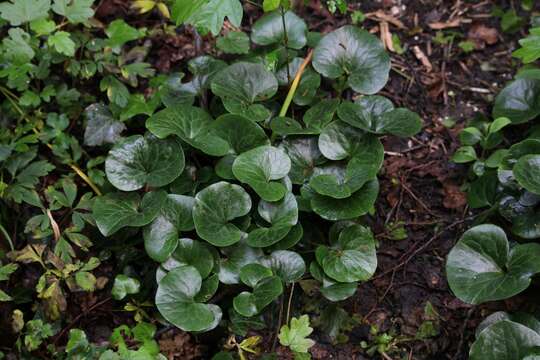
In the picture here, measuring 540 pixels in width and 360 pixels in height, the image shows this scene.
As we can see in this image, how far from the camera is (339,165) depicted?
2.46 m

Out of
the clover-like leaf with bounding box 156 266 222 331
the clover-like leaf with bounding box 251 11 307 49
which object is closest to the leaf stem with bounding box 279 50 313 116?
the clover-like leaf with bounding box 251 11 307 49

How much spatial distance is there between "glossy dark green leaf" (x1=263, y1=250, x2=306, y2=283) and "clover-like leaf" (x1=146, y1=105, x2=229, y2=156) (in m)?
0.47

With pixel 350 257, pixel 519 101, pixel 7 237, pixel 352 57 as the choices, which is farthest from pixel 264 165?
pixel 519 101

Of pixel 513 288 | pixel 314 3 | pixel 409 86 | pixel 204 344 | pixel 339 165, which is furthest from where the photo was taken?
pixel 314 3

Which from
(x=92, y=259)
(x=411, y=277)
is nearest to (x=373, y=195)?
(x=411, y=277)

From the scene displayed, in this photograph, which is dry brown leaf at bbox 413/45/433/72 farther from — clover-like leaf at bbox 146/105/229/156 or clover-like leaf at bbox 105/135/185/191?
clover-like leaf at bbox 105/135/185/191

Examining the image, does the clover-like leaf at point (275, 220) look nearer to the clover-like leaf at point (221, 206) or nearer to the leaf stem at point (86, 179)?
the clover-like leaf at point (221, 206)

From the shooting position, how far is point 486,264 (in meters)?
2.13

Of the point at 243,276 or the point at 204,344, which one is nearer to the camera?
the point at 243,276

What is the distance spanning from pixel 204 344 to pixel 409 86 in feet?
5.60

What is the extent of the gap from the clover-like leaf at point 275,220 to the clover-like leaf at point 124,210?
396 millimetres

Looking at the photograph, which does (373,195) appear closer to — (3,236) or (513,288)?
(513,288)

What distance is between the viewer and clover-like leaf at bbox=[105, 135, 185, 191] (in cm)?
229

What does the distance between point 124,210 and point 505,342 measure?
151 centimetres
